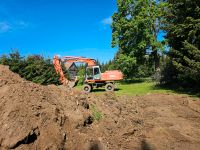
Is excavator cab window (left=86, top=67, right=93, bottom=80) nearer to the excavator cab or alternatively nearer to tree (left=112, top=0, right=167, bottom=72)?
the excavator cab

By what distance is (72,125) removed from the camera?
8805 mm

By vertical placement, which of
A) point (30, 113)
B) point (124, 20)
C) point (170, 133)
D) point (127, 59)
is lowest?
point (170, 133)

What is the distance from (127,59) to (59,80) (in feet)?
40.0

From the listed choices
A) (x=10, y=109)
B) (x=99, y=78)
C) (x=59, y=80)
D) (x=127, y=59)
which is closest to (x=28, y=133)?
(x=10, y=109)

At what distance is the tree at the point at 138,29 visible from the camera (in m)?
36.2

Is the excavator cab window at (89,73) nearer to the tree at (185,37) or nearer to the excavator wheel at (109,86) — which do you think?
the excavator wheel at (109,86)

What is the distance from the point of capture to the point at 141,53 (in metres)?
37.9

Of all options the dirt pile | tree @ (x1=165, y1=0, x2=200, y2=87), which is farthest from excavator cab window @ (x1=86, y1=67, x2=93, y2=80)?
the dirt pile

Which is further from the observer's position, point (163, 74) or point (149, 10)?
point (149, 10)

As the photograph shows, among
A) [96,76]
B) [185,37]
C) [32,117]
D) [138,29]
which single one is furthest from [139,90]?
[32,117]

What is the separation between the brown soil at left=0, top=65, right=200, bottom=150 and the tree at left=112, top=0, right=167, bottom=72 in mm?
25194

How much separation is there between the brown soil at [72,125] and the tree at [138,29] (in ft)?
82.7

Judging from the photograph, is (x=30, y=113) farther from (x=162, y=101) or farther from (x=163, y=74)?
(x=163, y=74)

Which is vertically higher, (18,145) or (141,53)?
(141,53)
